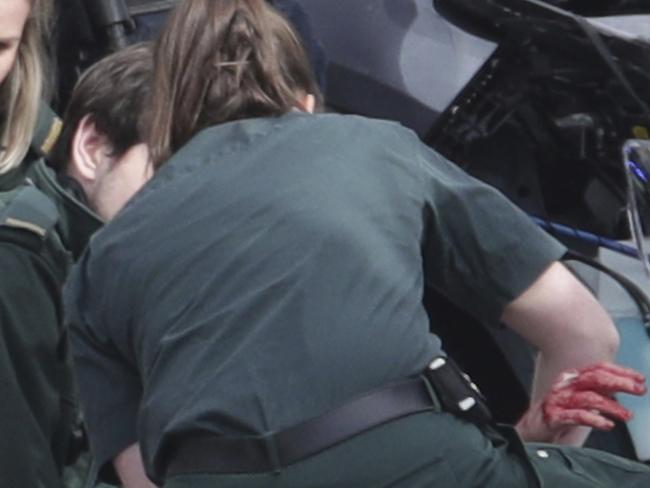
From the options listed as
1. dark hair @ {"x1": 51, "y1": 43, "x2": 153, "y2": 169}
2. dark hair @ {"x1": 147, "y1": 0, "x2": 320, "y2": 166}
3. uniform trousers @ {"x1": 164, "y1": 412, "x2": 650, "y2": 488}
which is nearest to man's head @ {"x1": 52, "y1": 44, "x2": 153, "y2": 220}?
dark hair @ {"x1": 51, "y1": 43, "x2": 153, "y2": 169}

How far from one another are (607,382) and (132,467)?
2.28ft

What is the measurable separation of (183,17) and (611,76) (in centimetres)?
129

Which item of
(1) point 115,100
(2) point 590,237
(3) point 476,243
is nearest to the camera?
(3) point 476,243

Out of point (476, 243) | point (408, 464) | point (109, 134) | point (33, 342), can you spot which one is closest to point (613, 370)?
point (476, 243)

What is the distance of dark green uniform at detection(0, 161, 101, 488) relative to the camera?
3148 mm

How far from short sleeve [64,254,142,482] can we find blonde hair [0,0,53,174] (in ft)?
2.56

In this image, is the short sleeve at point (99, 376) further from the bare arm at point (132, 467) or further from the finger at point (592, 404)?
the finger at point (592, 404)

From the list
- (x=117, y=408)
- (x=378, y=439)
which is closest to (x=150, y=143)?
(x=117, y=408)

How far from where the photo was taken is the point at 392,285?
2496mm

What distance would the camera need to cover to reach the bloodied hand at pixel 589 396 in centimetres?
268

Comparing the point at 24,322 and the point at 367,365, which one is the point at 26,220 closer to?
the point at 24,322

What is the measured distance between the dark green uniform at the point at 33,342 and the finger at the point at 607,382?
3.21 ft

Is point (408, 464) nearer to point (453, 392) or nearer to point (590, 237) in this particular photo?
point (453, 392)

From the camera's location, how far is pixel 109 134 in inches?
136
